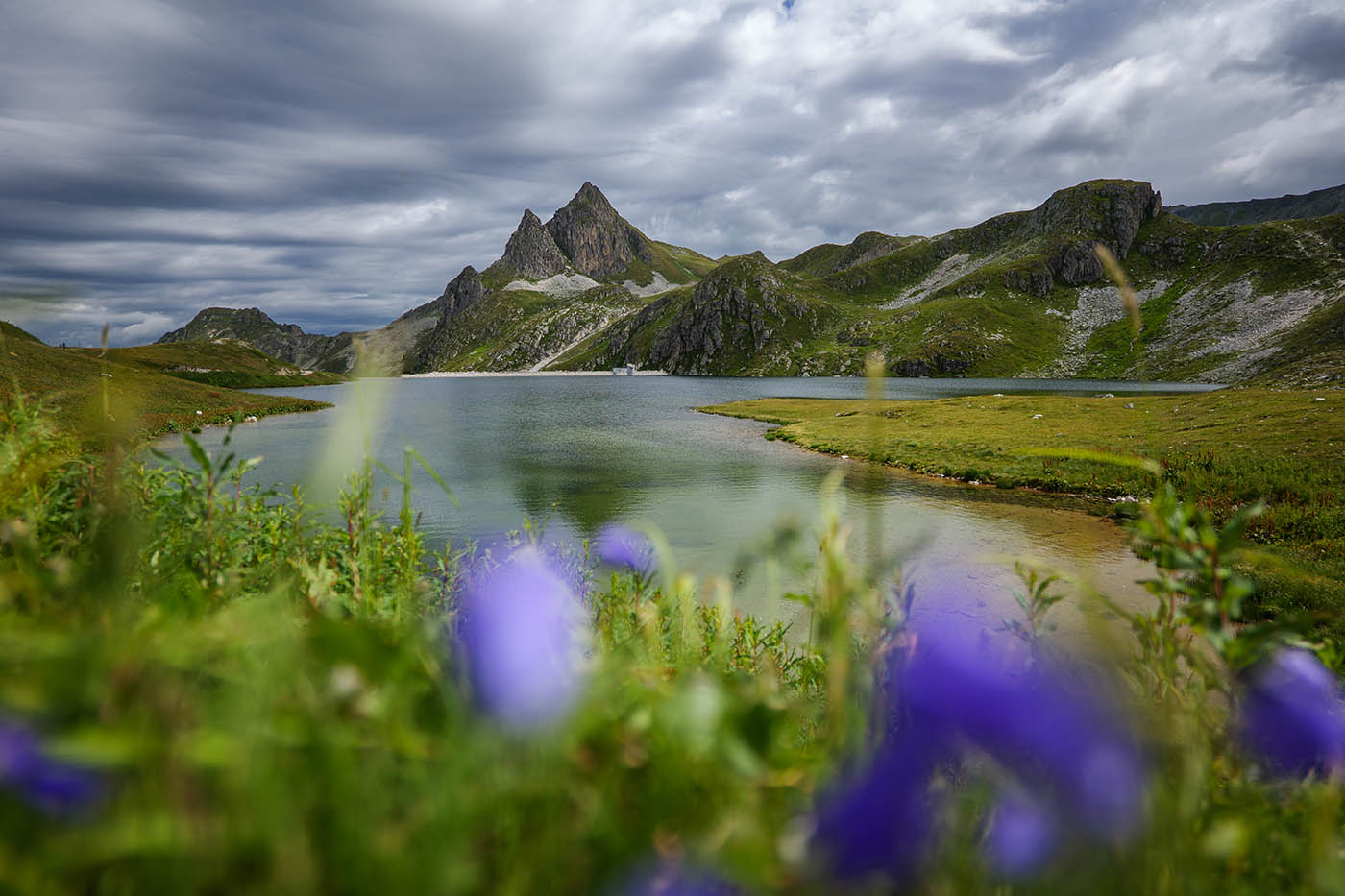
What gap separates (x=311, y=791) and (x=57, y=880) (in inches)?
9.9

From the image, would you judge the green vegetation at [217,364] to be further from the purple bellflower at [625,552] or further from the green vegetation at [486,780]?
the green vegetation at [486,780]

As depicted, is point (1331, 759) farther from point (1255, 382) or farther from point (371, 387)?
point (1255, 382)

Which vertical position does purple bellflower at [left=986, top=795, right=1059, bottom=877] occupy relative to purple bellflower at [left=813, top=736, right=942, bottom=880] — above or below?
below

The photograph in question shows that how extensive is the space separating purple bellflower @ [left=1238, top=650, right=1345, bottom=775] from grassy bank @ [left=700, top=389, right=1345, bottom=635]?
800mm

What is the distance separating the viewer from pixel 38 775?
660 millimetres

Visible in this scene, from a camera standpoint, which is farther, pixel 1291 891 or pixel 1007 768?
pixel 1291 891

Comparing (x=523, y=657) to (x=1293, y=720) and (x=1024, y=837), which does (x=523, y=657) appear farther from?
(x=1293, y=720)

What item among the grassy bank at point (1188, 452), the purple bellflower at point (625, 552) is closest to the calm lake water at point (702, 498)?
the purple bellflower at point (625, 552)

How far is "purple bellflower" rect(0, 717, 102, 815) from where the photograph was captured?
65 centimetres

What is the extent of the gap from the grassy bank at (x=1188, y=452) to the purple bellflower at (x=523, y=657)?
83 cm

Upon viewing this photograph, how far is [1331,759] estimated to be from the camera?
1.54 meters

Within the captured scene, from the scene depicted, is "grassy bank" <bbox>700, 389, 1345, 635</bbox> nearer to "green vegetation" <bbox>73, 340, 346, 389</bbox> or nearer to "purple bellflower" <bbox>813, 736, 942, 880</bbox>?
"purple bellflower" <bbox>813, 736, 942, 880</bbox>

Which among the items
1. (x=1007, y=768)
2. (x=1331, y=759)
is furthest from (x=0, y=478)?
(x=1331, y=759)

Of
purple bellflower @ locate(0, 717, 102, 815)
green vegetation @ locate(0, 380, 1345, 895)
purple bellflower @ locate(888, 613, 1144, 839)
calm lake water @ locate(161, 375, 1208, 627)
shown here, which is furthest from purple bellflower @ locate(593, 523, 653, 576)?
Result: purple bellflower @ locate(0, 717, 102, 815)
